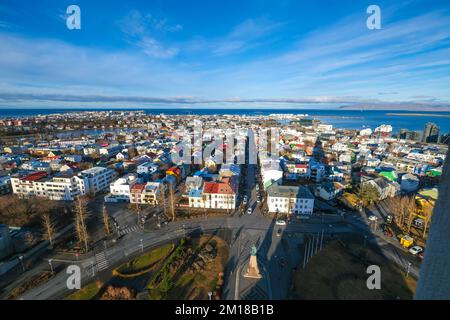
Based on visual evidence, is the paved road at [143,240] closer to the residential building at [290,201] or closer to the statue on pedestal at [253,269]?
the residential building at [290,201]

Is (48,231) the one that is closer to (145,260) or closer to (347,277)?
(145,260)

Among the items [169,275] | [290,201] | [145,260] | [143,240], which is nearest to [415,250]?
[290,201]

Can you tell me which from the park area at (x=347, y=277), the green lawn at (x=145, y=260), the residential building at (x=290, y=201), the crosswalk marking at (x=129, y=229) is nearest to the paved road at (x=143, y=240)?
the crosswalk marking at (x=129, y=229)

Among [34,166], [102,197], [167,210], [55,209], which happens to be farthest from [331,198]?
[34,166]

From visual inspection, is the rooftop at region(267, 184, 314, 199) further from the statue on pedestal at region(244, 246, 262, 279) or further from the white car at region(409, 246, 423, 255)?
the statue on pedestal at region(244, 246, 262, 279)

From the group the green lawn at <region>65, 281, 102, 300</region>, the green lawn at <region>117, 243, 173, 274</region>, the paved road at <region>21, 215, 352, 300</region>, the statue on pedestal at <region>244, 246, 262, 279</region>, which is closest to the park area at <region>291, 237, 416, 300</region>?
the statue on pedestal at <region>244, 246, 262, 279</region>

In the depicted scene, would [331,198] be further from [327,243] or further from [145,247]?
[145,247]

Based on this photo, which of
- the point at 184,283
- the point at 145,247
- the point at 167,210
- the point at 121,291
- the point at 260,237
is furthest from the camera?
the point at 167,210
